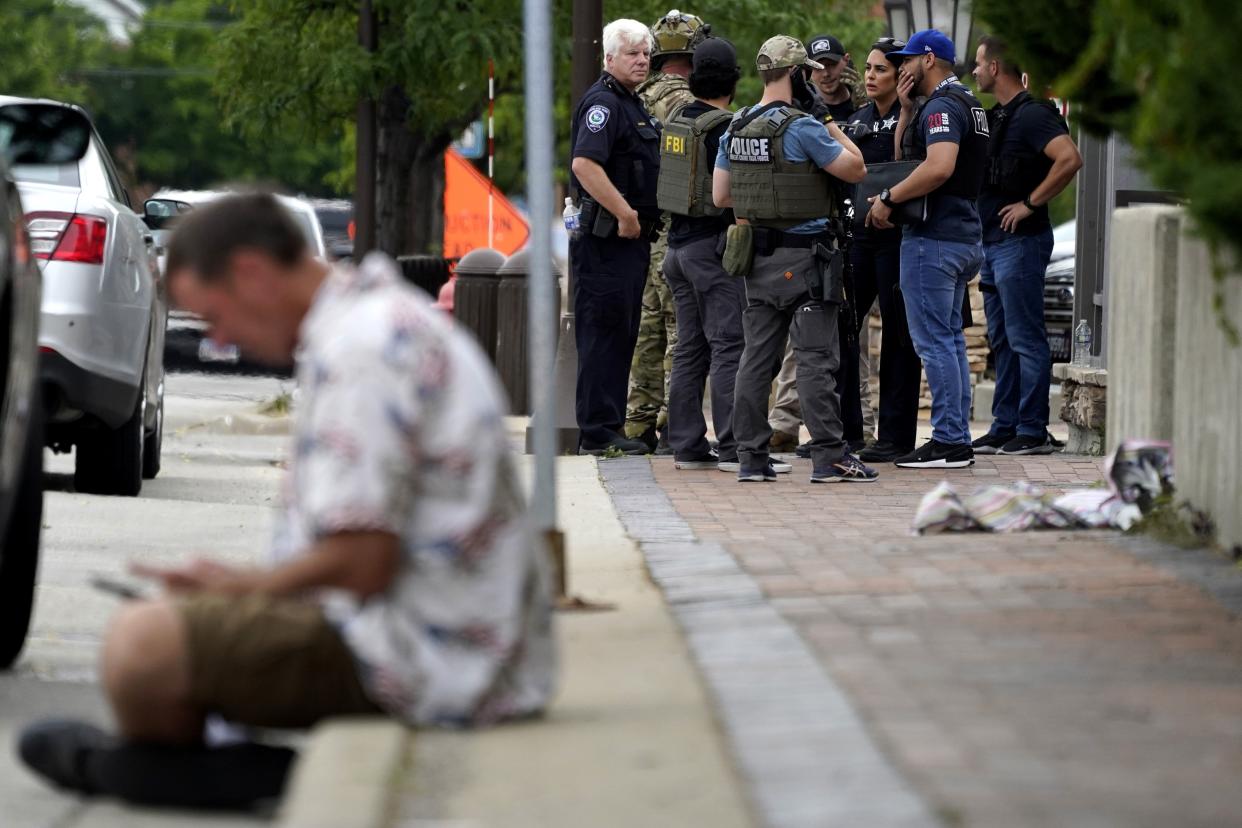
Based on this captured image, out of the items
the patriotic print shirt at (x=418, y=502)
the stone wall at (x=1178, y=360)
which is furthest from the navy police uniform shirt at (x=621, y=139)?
the patriotic print shirt at (x=418, y=502)

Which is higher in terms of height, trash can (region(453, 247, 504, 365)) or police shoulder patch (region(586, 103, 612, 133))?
police shoulder patch (region(586, 103, 612, 133))

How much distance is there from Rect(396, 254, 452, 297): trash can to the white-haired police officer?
27.3 ft

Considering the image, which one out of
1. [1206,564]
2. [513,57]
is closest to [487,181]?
[513,57]

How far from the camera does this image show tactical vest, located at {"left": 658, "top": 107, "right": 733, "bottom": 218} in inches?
384

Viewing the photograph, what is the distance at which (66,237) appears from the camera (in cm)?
873

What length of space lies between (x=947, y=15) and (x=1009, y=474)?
531 centimetres

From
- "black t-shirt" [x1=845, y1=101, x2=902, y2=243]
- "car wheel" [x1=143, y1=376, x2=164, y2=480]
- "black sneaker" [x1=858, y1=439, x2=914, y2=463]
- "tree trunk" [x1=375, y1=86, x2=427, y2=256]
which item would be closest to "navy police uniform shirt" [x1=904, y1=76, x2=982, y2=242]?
"black t-shirt" [x1=845, y1=101, x2=902, y2=243]

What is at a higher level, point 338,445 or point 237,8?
point 237,8

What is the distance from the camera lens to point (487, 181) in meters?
19.6

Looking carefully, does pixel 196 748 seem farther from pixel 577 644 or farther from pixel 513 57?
pixel 513 57

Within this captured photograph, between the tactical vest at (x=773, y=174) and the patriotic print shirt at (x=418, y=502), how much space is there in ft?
16.6

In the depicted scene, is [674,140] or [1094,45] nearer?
[1094,45]

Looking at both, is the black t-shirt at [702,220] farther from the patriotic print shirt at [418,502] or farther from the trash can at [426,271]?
the trash can at [426,271]

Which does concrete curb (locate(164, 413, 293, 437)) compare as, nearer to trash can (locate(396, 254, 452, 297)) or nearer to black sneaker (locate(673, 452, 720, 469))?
trash can (locate(396, 254, 452, 297))
